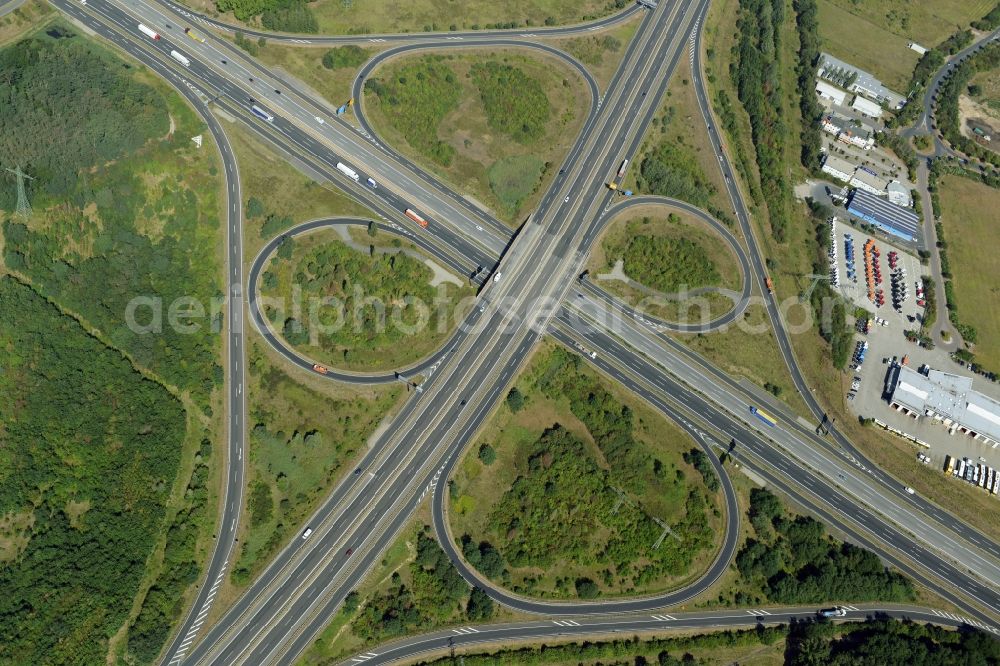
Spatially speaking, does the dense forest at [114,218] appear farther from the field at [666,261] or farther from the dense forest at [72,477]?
the field at [666,261]

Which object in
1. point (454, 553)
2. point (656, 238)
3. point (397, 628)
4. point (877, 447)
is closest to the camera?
point (397, 628)

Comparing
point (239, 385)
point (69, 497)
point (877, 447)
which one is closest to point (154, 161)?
point (239, 385)

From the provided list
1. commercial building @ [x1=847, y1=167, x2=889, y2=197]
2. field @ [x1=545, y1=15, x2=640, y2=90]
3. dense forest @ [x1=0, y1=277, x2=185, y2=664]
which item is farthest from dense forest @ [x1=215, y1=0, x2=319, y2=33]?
commercial building @ [x1=847, y1=167, x2=889, y2=197]

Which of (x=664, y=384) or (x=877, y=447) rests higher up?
(x=877, y=447)

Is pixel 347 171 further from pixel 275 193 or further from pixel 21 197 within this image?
pixel 21 197

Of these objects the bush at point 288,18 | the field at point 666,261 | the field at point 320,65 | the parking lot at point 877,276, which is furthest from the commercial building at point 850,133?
the bush at point 288,18

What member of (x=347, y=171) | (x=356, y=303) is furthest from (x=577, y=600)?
(x=347, y=171)

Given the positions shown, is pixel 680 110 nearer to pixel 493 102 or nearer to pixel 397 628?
pixel 493 102
